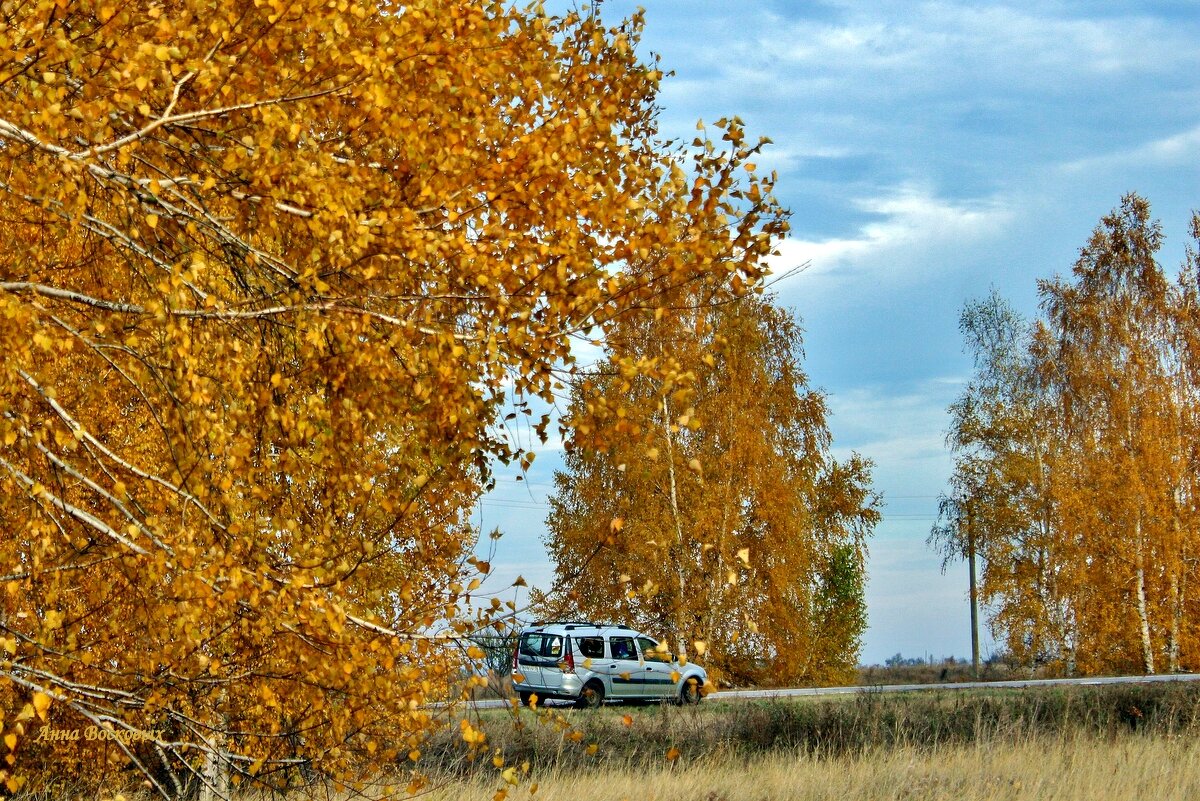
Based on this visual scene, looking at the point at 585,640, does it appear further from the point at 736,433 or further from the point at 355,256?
the point at 355,256

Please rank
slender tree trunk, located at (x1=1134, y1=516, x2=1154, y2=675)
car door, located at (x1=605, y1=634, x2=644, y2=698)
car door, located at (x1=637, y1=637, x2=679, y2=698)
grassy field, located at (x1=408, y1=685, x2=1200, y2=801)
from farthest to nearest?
1. slender tree trunk, located at (x1=1134, y1=516, x2=1154, y2=675)
2. car door, located at (x1=637, y1=637, x2=679, y2=698)
3. car door, located at (x1=605, y1=634, x2=644, y2=698)
4. grassy field, located at (x1=408, y1=685, x2=1200, y2=801)

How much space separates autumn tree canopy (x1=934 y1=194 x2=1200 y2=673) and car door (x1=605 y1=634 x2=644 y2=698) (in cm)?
1139

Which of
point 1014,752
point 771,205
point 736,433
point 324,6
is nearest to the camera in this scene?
point 324,6

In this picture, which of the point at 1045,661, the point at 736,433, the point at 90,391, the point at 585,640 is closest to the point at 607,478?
the point at 736,433

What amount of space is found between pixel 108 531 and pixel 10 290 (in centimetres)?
125

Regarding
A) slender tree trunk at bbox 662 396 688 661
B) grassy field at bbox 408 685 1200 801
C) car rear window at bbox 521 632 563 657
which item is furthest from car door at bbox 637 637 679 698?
grassy field at bbox 408 685 1200 801

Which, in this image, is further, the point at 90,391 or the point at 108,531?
the point at 90,391

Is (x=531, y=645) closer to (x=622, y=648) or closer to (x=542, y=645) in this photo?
(x=542, y=645)

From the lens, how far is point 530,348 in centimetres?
490

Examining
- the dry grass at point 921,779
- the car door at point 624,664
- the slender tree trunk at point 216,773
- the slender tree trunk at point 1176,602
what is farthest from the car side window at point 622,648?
the slender tree trunk at point 1176,602

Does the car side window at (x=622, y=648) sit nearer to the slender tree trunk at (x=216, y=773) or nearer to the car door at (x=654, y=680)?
the car door at (x=654, y=680)

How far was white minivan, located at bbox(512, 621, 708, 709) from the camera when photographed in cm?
1964

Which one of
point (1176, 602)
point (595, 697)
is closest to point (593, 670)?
point (595, 697)

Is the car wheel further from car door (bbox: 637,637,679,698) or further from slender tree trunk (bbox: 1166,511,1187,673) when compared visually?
slender tree trunk (bbox: 1166,511,1187,673)
